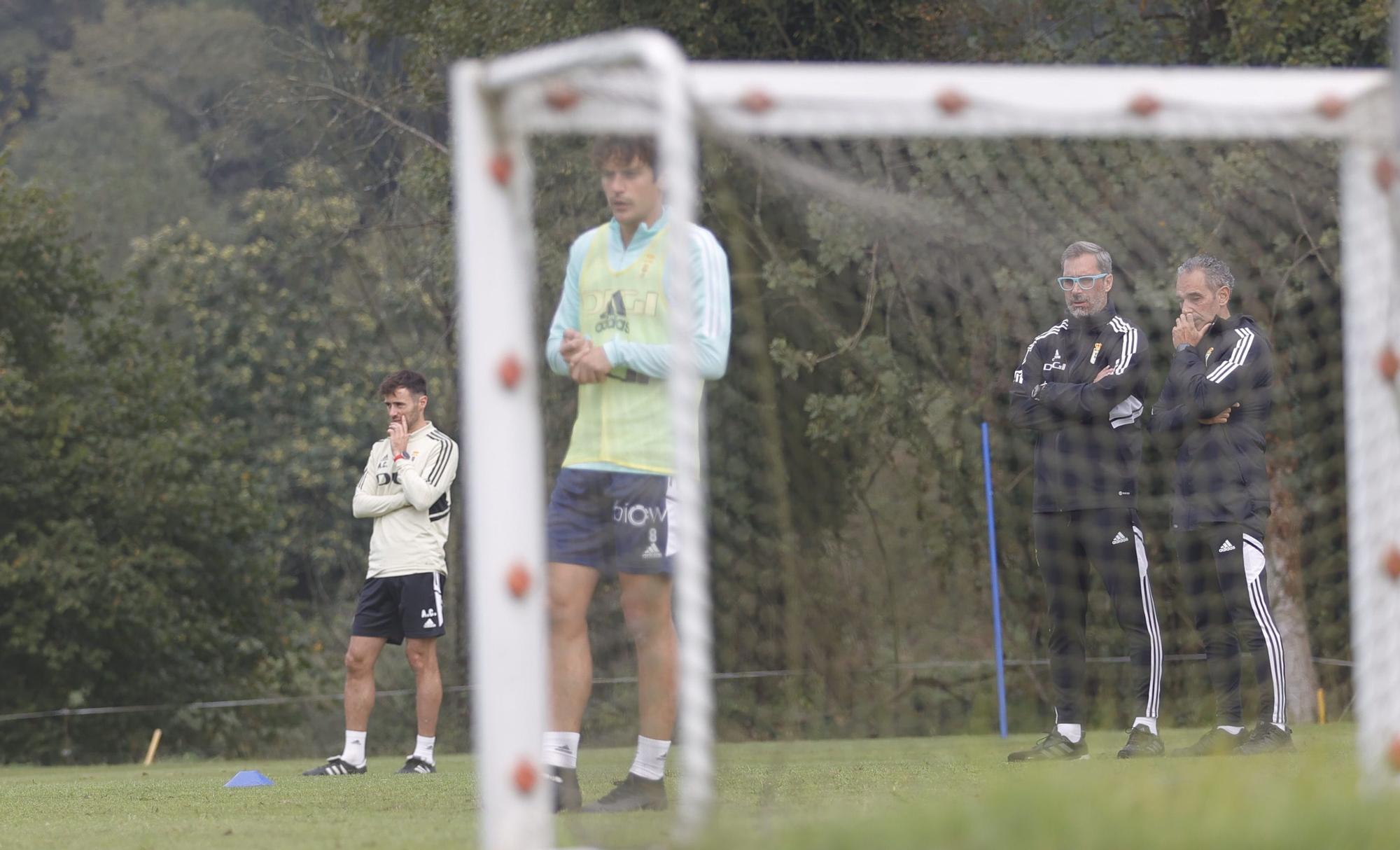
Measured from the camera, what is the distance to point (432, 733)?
9016 mm

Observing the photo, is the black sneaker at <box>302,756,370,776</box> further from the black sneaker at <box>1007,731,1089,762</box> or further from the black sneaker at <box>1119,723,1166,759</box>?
the black sneaker at <box>1119,723,1166,759</box>

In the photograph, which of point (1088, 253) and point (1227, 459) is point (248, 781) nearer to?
point (1088, 253)

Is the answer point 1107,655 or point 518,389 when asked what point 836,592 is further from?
point 1107,655

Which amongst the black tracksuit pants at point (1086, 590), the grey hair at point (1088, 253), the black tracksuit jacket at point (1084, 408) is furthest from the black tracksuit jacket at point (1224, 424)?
the grey hair at point (1088, 253)

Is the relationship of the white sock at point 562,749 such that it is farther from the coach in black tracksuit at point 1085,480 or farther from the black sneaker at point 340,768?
the black sneaker at point 340,768

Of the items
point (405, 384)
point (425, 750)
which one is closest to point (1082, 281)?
point (405, 384)

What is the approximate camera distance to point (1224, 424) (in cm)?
756

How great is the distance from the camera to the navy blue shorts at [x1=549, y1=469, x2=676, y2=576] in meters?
5.25

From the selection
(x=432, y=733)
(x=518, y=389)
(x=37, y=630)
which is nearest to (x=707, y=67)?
(x=518, y=389)

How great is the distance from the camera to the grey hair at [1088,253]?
7055 mm

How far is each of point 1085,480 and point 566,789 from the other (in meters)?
3.23

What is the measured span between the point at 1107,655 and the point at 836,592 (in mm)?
7842

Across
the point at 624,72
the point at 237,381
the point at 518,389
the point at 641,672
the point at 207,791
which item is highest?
the point at 237,381

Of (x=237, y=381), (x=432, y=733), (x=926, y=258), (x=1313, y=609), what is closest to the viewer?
(x=926, y=258)
